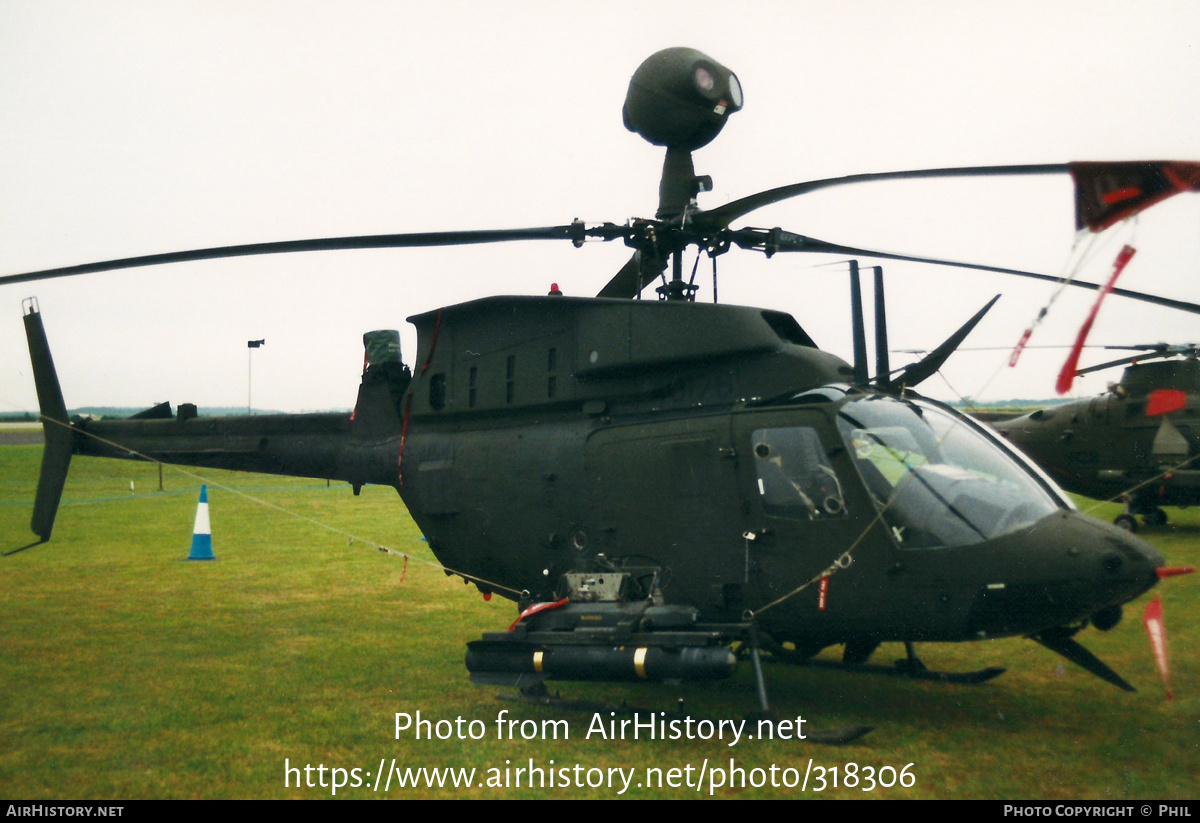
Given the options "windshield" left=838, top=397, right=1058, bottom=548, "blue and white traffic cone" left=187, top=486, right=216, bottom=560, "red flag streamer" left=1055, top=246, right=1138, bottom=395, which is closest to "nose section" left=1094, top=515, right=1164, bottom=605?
"windshield" left=838, top=397, right=1058, bottom=548

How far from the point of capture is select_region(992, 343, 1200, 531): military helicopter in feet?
49.7

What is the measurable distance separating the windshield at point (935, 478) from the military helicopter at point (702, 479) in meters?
0.01

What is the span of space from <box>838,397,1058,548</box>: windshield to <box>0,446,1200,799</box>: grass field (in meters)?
1.25

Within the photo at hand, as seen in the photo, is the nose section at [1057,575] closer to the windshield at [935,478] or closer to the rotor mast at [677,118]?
the windshield at [935,478]

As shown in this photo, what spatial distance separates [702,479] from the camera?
5.43 metres

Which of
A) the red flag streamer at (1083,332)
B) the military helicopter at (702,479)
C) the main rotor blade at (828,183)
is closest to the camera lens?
the red flag streamer at (1083,332)

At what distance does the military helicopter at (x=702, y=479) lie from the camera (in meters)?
4.73

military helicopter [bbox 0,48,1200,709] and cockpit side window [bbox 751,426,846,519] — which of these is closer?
military helicopter [bbox 0,48,1200,709]

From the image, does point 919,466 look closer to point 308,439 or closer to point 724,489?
point 724,489

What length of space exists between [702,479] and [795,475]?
1.99 ft

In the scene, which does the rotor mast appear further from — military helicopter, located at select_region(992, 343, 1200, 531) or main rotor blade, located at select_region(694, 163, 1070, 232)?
military helicopter, located at select_region(992, 343, 1200, 531)

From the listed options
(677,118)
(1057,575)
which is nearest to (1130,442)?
(1057,575)

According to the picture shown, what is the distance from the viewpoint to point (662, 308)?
580 centimetres

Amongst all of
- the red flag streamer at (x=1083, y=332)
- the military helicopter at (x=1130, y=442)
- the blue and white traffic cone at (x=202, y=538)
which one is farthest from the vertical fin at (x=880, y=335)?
the military helicopter at (x=1130, y=442)
